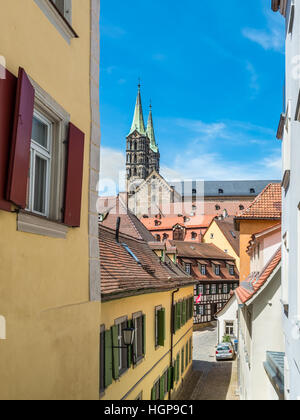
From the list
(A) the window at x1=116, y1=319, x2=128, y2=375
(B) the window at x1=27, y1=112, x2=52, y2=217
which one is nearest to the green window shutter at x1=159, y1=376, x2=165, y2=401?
(A) the window at x1=116, y1=319, x2=128, y2=375

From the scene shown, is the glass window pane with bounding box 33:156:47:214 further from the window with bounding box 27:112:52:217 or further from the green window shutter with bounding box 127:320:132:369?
the green window shutter with bounding box 127:320:132:369

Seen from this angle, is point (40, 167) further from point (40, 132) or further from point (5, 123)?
point (5, 123)

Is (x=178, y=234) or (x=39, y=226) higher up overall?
(x=178, y=234)

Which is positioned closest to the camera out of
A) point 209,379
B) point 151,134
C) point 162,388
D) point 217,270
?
point 162,388

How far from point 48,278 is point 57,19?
277 centimetres

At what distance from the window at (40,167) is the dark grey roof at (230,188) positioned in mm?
89649

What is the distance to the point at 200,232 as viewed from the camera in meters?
61.8

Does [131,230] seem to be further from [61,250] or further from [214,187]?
[214,187]

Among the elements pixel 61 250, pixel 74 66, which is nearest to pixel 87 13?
pixel 74 66

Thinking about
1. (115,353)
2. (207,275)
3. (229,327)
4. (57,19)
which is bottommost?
(229,327)

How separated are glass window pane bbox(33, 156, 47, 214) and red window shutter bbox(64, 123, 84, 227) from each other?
329 millimetres

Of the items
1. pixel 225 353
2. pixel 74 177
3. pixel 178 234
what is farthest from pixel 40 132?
pixel 178 234

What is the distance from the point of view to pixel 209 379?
2323 cm

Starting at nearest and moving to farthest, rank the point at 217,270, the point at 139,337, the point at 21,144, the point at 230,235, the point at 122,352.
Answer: the point at 21,144 < the point at 122,352 < the point at 139,337 < the point at 217,270 < the point at 230,235
